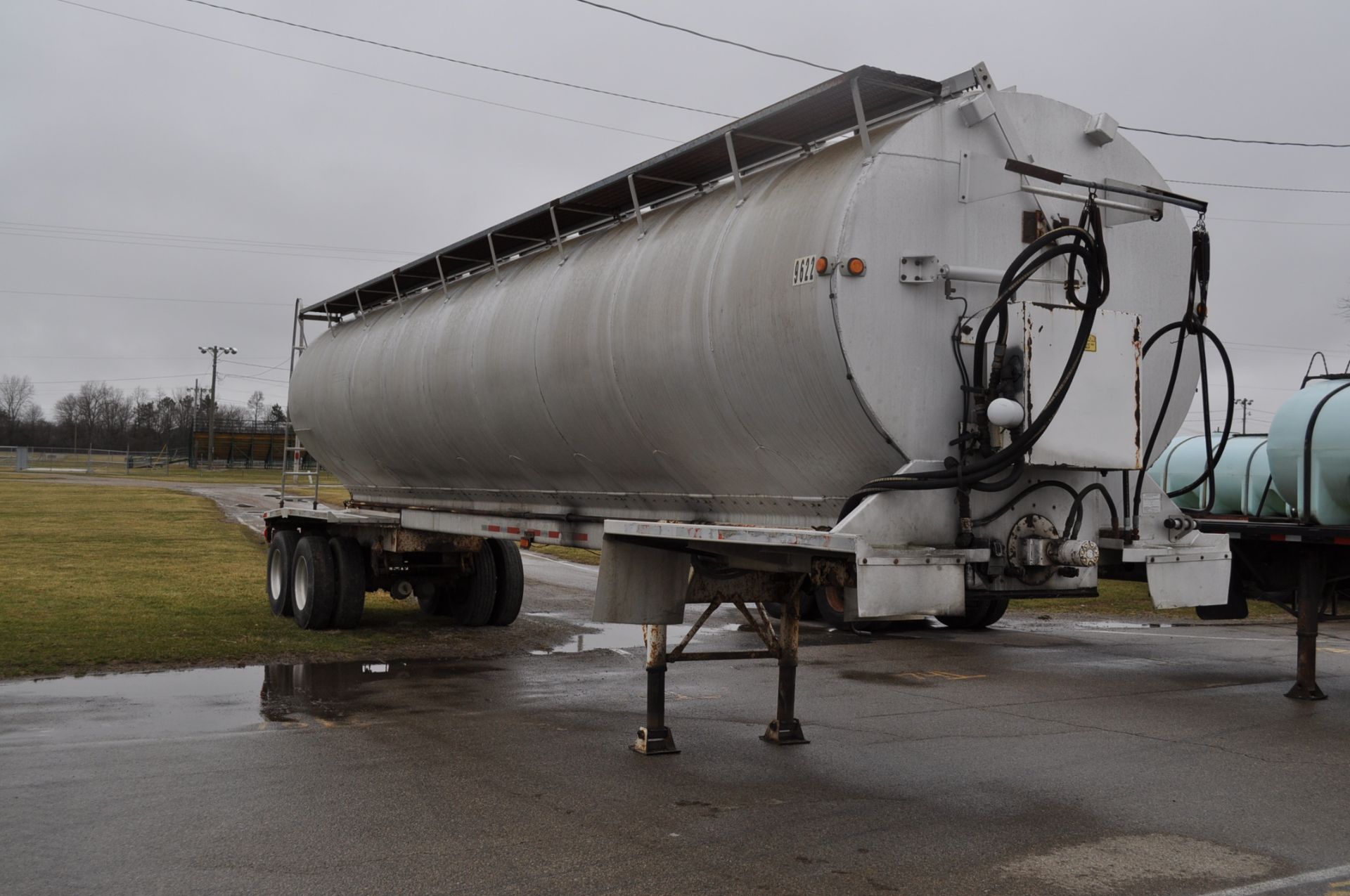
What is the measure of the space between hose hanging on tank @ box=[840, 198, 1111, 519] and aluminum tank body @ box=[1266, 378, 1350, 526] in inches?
209

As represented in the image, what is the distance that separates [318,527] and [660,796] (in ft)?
28.0

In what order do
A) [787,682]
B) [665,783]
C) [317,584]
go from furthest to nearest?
1. [317,584]
2. [787,682]
3. [665,783]

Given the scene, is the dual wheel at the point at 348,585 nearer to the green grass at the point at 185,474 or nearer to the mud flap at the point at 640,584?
the mud flap at the point at 640,584

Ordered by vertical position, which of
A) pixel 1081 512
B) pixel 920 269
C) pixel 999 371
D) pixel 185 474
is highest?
pixel 920 269

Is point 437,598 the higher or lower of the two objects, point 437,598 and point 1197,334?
the lower

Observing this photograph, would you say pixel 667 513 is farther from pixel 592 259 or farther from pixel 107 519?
pixel 107 519

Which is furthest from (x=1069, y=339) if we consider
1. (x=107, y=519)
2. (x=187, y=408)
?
(x=187, y=408)

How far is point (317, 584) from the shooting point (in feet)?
44.6

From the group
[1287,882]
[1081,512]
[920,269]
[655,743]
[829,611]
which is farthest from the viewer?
[829,611]

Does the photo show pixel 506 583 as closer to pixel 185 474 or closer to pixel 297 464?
pixel 297 464

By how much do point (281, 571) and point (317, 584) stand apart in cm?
135

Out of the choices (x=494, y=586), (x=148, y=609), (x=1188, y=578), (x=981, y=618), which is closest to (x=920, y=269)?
(x=1188, y=578)

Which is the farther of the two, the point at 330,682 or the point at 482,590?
the point at 482,590

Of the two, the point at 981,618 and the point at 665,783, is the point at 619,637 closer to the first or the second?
the point at 981,618
